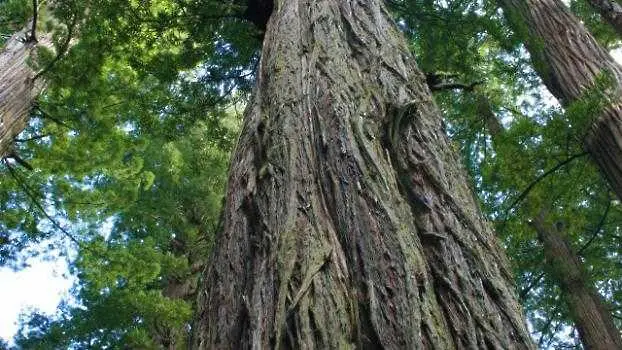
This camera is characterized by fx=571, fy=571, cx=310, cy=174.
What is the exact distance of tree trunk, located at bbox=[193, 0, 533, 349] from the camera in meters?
1.71

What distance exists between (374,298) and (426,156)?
0.98m

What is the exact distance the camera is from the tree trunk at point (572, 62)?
402 centimetres

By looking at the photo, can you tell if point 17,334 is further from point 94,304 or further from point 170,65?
point 170,65

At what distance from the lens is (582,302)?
265 inches

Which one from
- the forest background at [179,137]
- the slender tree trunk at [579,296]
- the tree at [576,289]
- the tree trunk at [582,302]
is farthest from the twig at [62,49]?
the tree trunk at [582,302]

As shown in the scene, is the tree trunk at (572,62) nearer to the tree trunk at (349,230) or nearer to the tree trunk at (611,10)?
the tree trunk at (611,10)

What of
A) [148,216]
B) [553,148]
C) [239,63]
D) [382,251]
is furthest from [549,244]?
[148,216]

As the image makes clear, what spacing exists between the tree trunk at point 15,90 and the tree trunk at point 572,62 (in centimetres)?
455

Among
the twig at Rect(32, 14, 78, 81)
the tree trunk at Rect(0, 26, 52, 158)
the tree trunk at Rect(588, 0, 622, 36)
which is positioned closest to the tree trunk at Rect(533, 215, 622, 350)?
the tree trunk at Rect(588, 0, 622, 36)

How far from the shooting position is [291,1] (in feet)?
12.7

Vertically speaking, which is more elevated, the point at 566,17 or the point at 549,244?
the point at 566,17

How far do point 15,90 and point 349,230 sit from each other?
4.80 metres

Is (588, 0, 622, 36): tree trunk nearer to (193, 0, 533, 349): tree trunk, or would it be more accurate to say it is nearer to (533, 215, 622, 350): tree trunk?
(533, 215, 622, 350): tree trunk

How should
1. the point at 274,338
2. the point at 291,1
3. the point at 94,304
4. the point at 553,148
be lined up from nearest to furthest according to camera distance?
1. the point at 274,338
2. the point at 291,1
3. the point at 553,148
4. the point at 94,304
